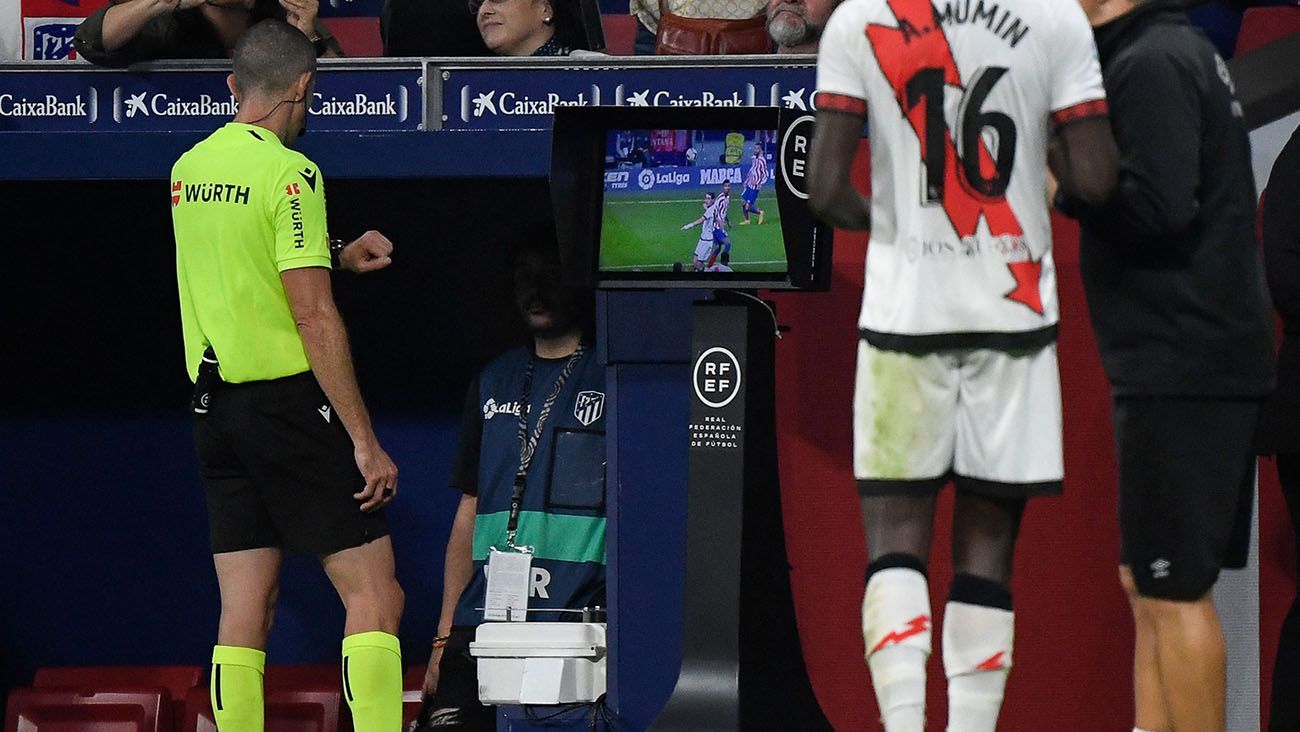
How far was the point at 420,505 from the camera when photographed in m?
6.93

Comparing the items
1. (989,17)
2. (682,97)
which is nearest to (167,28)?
(682,97)

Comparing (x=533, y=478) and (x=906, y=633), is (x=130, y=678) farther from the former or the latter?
(x=906, y=633)

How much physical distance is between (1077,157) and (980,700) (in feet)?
3.37

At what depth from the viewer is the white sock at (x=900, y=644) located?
352 cm

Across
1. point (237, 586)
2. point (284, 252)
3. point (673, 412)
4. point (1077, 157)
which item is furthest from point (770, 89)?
point (1077, 157)

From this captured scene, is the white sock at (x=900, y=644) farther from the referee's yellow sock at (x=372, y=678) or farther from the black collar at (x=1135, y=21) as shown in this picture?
the referee's yellow sock at (x=372, y=678)

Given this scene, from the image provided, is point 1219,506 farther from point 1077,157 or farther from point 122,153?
point 122,153

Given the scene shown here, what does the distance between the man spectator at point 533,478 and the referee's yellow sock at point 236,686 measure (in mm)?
798

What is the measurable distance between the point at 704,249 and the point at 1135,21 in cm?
138

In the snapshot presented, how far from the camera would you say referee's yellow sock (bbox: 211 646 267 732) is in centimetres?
497

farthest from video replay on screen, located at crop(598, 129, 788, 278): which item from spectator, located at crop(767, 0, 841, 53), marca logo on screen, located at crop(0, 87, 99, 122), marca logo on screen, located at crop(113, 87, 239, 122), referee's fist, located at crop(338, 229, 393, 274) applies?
marca logo on screen, located at crop(0, 87, 99, 122)

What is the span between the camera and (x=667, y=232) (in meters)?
4.83

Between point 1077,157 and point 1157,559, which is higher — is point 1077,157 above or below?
above

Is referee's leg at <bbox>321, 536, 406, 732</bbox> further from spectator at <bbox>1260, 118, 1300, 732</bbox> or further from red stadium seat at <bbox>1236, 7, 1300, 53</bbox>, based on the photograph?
red stadium seat at <bbox>1236, 7, 1300, 53</bbox>
